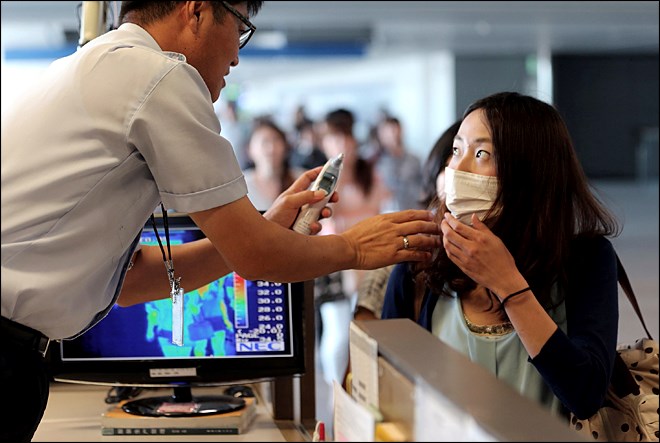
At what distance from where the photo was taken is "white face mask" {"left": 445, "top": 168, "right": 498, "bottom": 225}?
2189mm

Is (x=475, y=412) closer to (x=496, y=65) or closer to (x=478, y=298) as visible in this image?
(x=478, y=298)

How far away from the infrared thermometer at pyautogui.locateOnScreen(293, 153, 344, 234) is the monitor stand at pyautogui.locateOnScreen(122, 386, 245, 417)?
0.75m

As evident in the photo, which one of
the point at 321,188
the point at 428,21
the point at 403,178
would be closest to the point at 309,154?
the point at 403,178

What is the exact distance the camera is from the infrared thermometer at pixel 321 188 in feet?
7.44

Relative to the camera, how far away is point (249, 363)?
2.70 metres

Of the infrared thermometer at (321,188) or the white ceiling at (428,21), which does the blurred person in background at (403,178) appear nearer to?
the white ceiling at (428,21)

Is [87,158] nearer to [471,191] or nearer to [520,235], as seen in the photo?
[471,191]

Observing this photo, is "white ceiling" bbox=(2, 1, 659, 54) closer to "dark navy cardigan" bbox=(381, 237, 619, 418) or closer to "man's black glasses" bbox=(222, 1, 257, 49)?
"dark navy cardigan" bbox=(381, 237, 619, 418)

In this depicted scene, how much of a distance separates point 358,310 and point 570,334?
1.04 m

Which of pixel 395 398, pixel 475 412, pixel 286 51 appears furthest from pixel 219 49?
pixel 286 51

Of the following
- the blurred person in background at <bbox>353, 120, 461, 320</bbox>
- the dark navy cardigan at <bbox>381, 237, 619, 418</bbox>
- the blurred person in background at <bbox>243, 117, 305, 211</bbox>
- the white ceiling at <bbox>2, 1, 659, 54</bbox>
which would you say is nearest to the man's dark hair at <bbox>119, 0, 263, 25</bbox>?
the dark navy cardigan at <bbox>381, 237, 619, 418</bbox>

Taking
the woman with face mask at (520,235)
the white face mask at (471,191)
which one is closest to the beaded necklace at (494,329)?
the woman with face mask at (520,235)

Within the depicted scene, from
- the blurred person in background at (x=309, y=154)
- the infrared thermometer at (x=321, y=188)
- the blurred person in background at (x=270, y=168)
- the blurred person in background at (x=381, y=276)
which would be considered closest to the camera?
the infrared thermometer at (x=321, y=188)

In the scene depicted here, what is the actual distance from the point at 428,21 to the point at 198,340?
6.42 metres
